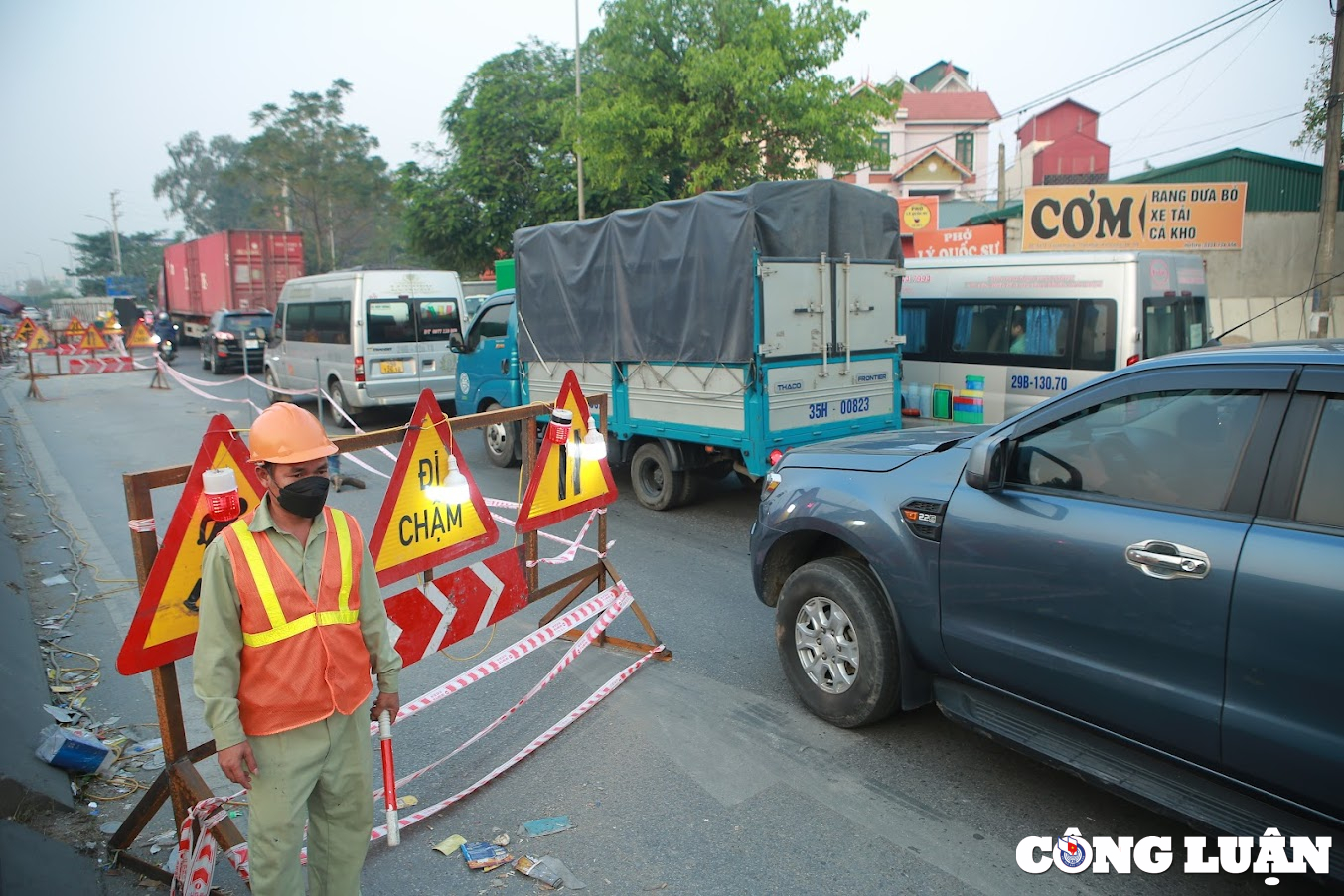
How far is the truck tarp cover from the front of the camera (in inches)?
301

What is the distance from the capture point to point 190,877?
2967 millimetres

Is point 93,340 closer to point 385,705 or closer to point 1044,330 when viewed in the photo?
point 1044,330

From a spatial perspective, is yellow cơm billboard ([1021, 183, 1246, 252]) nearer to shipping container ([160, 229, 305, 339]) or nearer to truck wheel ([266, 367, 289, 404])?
truck wheel ([266, 367, 289, 404])

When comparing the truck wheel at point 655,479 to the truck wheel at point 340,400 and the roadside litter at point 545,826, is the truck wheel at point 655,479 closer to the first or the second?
the roadside litter at point 545,826

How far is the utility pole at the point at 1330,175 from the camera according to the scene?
14.2 m

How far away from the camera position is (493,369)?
1123cm

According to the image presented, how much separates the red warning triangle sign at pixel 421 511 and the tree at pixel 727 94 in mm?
13555

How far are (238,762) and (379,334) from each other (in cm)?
1257

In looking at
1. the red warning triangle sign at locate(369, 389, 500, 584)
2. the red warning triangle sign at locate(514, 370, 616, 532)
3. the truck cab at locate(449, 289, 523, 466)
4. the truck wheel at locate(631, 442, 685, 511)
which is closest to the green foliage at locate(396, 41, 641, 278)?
the truck cab at locate(449, 289, 523, 466)

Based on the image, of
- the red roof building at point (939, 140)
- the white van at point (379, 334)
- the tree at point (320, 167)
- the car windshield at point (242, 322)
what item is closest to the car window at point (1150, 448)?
the white van at point (379, 334)

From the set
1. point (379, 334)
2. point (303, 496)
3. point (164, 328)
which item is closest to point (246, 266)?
point (164, 328)

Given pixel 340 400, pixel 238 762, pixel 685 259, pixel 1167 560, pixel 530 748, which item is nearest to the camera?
pixel 238 762

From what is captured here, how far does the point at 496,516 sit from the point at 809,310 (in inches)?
137

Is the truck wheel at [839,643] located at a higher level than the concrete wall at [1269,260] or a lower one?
lower
